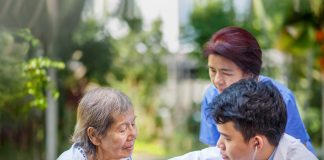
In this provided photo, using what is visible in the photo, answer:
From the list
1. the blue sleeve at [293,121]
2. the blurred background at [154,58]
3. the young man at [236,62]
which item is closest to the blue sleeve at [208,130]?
the young man at [236,62]

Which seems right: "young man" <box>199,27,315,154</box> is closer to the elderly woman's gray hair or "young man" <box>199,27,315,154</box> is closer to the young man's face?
the elderly woman's gray hair

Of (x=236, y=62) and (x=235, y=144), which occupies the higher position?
(x=236, y=62)

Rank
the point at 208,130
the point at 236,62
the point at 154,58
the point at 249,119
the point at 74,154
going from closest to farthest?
1. the point at 249,119
2. the point at 74,154
3. the point at 236,62
4. the point at 208,130
5. the point at 154,58

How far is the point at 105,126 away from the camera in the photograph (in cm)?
302

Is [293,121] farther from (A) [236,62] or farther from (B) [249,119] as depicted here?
(B) [249,119]

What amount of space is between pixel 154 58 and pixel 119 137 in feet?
35.7

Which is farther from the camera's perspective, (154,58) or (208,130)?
(154,58)

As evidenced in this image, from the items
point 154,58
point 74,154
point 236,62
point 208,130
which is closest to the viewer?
point 74,154

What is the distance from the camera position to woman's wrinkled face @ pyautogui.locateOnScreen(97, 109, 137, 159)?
3031mm

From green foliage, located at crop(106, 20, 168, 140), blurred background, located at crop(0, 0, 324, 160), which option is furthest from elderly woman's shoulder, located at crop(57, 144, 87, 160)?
green foliage, located at crop(106, 20, 168, 140)

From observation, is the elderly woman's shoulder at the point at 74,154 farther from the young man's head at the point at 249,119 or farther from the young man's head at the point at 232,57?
the young man's head at the point at 232,57

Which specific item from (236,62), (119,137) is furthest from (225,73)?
(119,137)

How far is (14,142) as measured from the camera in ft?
30.8

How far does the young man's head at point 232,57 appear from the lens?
11.1 feet
